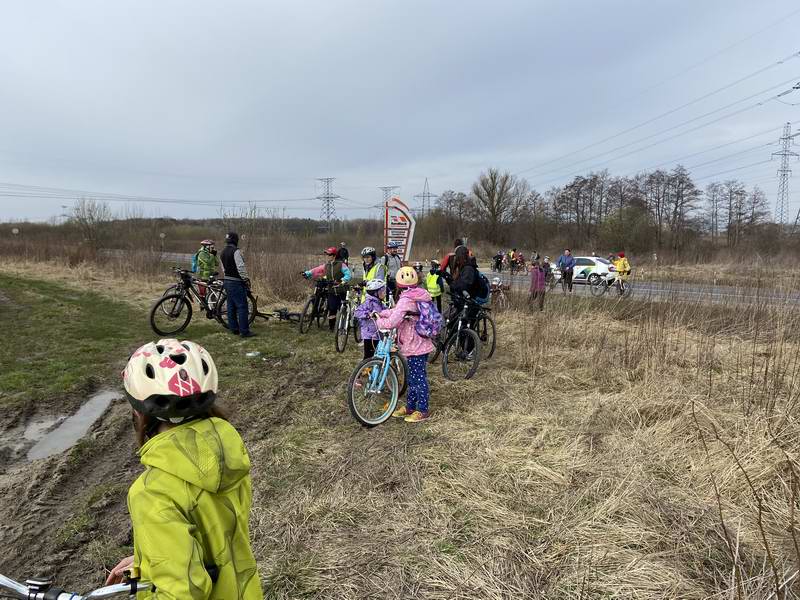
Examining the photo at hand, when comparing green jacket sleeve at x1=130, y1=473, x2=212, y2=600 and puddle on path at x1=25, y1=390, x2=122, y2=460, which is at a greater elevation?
green jacket sleeve at x1=130, y1=473, x2=212, y2=600

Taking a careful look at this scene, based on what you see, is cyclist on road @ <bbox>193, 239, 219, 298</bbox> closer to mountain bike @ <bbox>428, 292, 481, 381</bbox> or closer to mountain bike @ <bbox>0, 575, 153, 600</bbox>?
mountain bike @ <bbox>428, 292, 481, 381</bbox>

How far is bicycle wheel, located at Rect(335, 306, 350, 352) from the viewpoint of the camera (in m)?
7.86

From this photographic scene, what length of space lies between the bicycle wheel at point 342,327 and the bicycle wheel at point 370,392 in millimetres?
3034

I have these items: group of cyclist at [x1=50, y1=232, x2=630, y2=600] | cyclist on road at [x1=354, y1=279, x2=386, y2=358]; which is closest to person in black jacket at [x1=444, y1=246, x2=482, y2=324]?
cyclist on road at [x1=354, y1=279, x2=386, y2=358]

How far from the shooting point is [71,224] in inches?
995

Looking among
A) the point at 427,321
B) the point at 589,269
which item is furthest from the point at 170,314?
the point at 589,269

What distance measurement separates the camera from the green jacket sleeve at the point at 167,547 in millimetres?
1141

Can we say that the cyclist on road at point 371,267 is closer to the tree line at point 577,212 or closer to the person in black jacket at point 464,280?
the person in black jacket at point 464,280

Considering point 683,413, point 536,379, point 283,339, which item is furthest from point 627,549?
point 283,339

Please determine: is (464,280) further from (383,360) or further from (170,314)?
(170,314)

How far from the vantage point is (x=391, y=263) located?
360 inches

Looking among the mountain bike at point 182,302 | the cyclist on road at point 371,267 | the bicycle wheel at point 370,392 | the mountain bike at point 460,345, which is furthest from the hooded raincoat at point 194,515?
the mountain bike at point 182,302

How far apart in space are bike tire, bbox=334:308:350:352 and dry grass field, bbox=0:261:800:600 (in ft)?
4.95

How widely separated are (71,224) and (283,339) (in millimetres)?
23788
